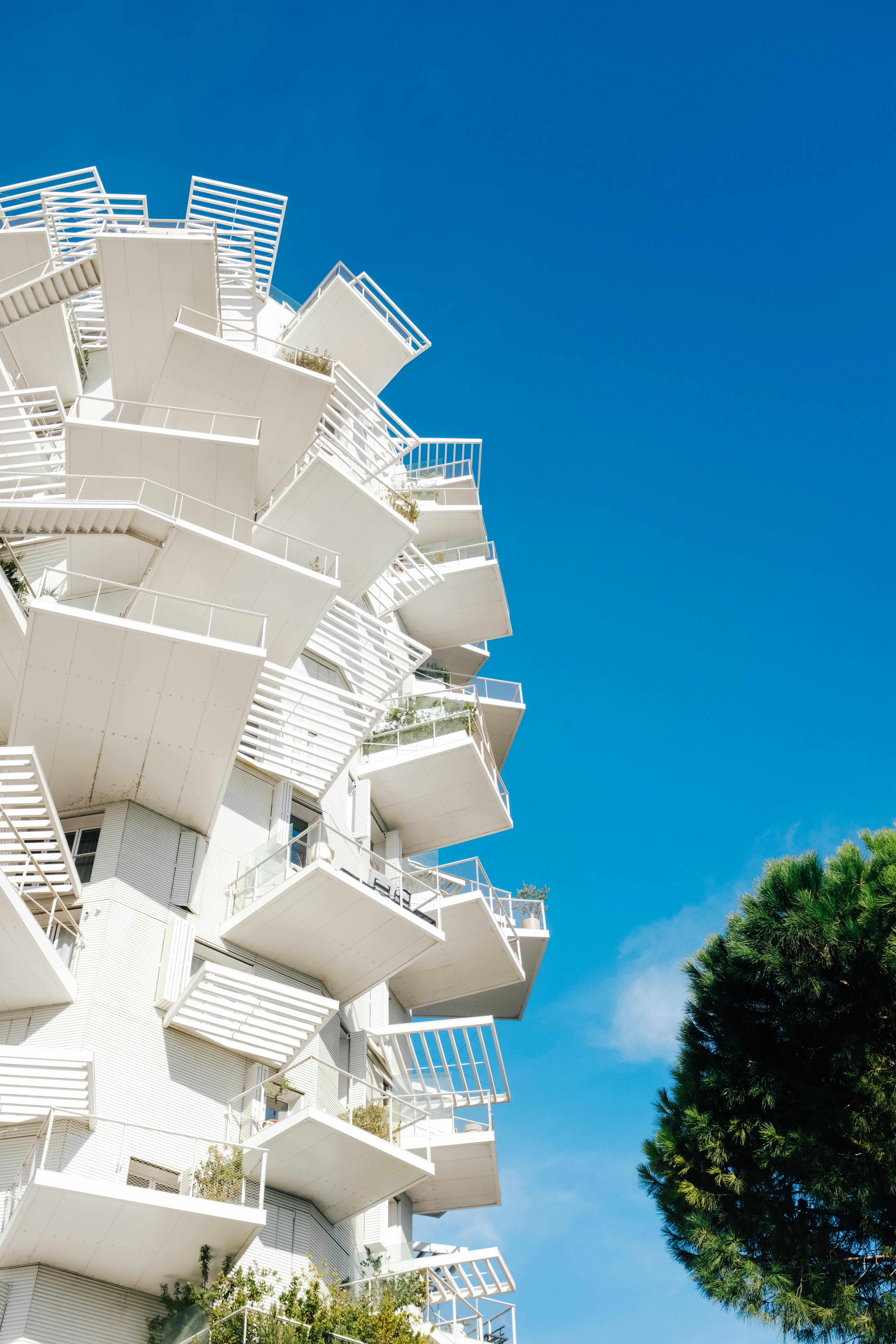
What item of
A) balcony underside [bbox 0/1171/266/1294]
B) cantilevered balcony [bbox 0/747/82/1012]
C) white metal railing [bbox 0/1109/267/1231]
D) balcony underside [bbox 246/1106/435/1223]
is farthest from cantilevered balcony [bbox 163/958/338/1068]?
balcony underside [bbox 0/1171/266/1294]

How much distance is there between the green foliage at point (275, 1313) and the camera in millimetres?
14453

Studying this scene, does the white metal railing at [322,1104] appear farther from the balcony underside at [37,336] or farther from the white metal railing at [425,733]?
the balcony underside at [37,336]

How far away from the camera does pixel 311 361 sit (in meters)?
27.4

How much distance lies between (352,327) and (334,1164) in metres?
24.1

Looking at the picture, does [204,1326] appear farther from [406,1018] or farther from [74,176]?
[74,176]

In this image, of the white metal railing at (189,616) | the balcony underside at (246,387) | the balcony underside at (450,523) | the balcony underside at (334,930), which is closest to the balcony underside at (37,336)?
the balcony underside at (246,387)

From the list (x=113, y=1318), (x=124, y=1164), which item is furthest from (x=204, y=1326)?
(x=124, y=1164)

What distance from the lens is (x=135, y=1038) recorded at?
18.1 m

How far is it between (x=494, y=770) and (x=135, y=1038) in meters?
13.6

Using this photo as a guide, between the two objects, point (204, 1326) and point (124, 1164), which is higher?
point (124, 1164)

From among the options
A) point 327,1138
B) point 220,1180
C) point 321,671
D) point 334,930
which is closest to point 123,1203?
point 220,1180

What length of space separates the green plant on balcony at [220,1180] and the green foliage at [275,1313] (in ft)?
2.53

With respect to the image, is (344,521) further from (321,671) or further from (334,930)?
(334,930)

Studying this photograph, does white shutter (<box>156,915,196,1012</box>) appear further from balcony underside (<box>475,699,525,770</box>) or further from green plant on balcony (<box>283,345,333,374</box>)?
balcony underside (<box>475,699,525,770</box>)
